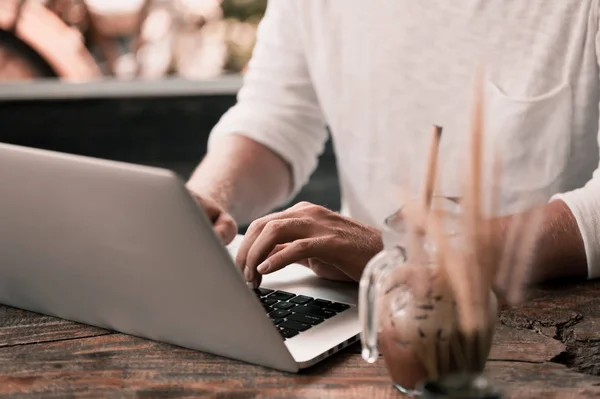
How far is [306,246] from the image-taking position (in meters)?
1.07

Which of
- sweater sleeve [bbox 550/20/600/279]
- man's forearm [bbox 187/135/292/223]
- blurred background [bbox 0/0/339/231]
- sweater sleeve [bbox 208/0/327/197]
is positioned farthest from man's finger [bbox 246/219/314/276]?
blurred background [bbox 0/0/339/231]

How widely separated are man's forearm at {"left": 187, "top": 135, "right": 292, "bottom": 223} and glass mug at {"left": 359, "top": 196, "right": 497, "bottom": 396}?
2.81 ft

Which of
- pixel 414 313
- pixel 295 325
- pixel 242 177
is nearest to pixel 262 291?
pixel 295 325

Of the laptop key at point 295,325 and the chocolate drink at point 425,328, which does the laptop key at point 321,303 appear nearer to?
the laptop key at point 295,325

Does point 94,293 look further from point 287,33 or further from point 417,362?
point 287,33

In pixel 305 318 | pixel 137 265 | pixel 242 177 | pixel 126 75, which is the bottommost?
pixel 126 75

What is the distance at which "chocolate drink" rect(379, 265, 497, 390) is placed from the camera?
76 centimetres

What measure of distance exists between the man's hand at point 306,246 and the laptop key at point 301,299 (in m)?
0.04

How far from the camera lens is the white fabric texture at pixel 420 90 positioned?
155 centimetres

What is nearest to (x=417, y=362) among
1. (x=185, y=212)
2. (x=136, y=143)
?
(x=185, y=212)

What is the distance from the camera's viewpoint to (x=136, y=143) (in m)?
3.15

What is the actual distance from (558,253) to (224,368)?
53 centimetres

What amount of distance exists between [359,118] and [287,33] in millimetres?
227

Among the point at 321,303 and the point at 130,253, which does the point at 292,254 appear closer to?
the point at 321,303
